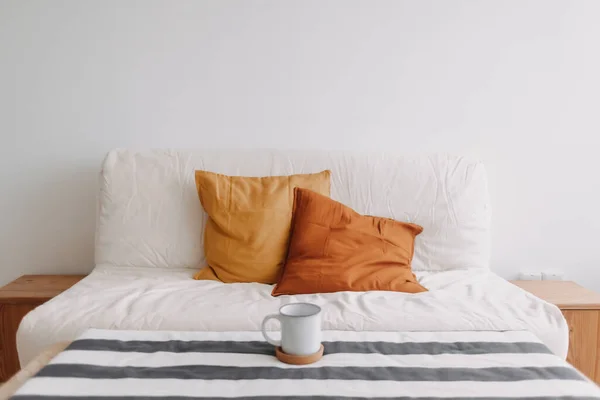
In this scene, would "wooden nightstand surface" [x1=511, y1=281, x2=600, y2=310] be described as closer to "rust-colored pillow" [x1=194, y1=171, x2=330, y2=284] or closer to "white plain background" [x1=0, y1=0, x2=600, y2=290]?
"white plain background" [x1=0, y1=0, x2=600, y2=290]

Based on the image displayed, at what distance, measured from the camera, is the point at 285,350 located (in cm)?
111

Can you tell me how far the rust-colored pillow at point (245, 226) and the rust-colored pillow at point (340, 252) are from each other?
6cm

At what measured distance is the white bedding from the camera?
1489 millimetres

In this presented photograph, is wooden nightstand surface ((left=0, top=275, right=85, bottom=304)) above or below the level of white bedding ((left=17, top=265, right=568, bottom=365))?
below

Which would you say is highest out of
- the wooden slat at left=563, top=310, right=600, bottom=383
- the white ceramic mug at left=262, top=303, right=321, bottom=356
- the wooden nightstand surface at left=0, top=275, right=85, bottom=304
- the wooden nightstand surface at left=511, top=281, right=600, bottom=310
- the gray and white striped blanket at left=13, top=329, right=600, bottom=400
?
the white ceramic mug at left=262, top=303, right=321, bottom=356

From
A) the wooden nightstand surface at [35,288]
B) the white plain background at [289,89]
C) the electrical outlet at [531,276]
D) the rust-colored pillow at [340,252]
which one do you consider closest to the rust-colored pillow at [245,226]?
the rust-colored pillow at [340,252]

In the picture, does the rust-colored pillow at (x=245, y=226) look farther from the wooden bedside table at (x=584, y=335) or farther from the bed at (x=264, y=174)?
the wooden bedside table at (x=584, y=335)

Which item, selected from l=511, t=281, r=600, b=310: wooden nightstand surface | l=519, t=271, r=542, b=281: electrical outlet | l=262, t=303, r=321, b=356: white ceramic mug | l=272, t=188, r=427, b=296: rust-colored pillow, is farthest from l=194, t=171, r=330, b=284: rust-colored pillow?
l=519, t=271, r=542, b=281: electrical outlet

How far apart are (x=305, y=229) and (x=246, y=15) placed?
1.00m

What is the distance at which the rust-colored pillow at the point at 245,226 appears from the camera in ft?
6.13

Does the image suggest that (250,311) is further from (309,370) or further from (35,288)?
(35,288)

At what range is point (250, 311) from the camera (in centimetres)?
155

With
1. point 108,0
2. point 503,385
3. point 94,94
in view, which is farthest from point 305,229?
point 108,0

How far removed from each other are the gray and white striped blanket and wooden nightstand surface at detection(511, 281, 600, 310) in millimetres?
728
